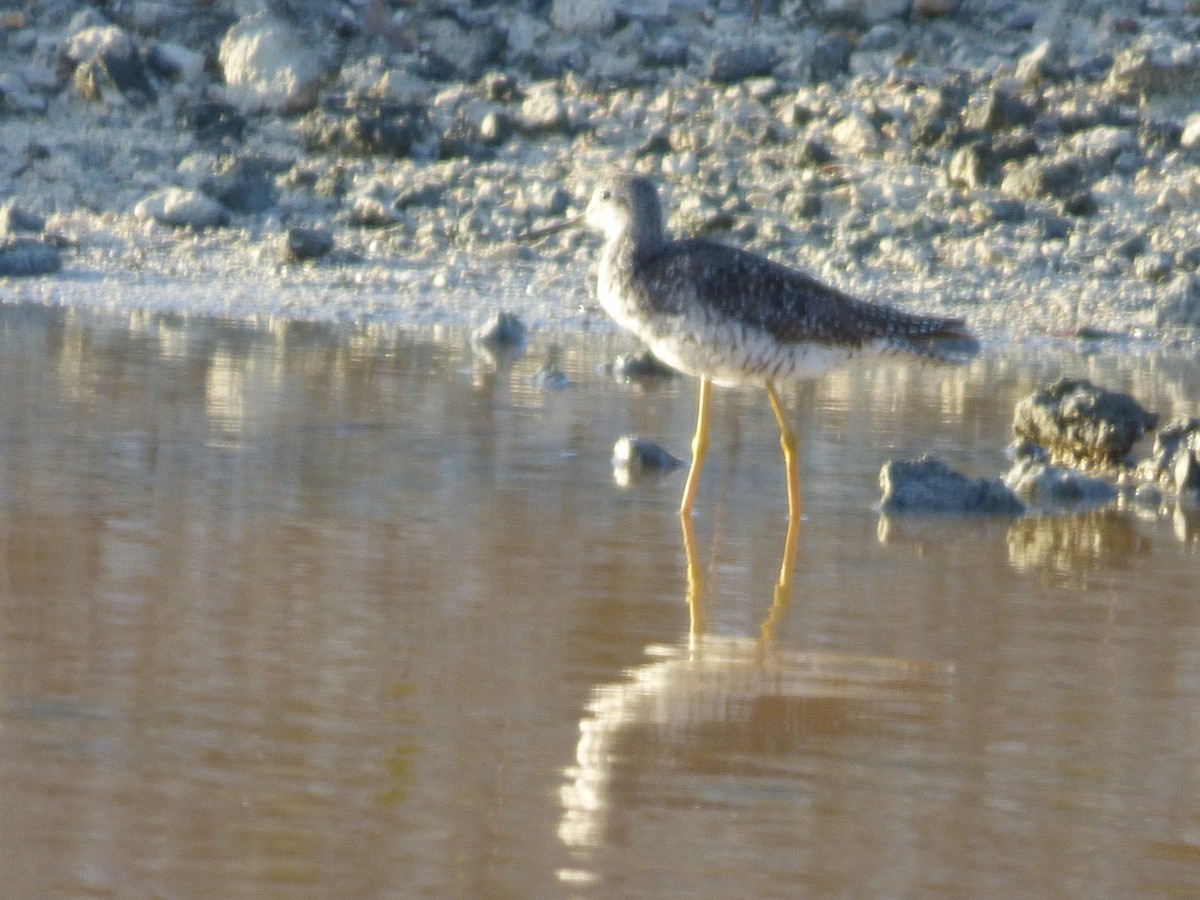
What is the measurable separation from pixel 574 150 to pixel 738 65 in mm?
1848

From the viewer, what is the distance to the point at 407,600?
218 inches

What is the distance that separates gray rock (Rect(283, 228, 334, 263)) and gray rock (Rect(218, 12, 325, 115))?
9.76 ft

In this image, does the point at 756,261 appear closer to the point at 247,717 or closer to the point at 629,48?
the point at 247,717

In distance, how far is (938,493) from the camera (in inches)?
281

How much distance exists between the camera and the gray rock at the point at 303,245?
14.8m

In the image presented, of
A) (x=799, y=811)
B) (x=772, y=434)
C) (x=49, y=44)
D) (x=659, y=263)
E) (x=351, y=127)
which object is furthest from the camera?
(x=49, y=44)

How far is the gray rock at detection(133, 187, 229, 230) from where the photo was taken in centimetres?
1560

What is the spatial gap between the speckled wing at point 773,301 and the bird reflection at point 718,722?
2.29 meters

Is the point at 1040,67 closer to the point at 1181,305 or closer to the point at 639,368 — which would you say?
the point at 1181,305

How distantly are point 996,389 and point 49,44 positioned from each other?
33.8 ft

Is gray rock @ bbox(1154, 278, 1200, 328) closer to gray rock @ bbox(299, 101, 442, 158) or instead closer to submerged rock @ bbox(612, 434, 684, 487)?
gray rock @ bbox(299, 101, 442, 158)

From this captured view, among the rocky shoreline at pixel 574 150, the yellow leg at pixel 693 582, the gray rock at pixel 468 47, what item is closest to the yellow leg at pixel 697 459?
the yellow leg at pixel 693 582

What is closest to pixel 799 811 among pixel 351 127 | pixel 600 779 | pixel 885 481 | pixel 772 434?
pixel 600 779

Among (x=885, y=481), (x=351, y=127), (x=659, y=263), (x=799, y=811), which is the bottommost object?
(x=799, y=811)
